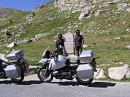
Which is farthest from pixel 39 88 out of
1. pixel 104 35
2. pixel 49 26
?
pixel 49 26

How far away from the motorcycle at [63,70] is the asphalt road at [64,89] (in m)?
0.32

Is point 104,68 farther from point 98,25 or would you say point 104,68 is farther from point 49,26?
point 49,26

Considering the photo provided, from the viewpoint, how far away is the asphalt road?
14.9m

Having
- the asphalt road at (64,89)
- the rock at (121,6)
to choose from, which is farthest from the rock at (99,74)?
the rock at (121,6)

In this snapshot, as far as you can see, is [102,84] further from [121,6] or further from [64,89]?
[121,6]

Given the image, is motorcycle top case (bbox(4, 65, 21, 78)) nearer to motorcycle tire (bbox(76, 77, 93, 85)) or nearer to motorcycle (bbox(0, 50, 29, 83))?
motorcycle (bbox(0, 50, 29, 83))

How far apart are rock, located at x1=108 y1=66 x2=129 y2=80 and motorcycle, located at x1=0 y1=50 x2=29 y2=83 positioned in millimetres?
4183

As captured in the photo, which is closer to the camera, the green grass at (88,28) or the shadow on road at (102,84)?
the shadow on road at (102,84)

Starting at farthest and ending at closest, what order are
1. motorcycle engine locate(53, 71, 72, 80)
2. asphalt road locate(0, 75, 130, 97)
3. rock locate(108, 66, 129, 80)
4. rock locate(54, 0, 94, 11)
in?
rock locate(54, 0, 94, 11) < rock locate(108, 66, 129, 80) < motorcycle engine locate(53, 71, 72, 80) < asphalt road locate(0, 75, 130, 97)

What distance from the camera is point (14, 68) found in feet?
60.1

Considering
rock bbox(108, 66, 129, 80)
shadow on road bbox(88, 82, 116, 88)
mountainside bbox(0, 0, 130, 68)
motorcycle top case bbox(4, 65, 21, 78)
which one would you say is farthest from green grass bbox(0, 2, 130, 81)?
shadow on road bbox(88, 82, 116, 88)

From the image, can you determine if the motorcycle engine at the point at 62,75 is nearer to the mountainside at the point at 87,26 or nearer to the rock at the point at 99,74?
the rock at the point at 99,74

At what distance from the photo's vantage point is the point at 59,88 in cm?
1650

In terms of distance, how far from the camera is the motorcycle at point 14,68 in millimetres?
18312
